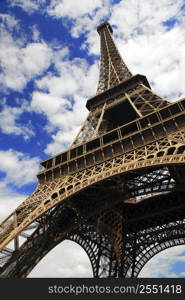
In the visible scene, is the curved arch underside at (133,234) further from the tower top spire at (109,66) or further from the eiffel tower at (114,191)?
the tower top spire at (109,66)

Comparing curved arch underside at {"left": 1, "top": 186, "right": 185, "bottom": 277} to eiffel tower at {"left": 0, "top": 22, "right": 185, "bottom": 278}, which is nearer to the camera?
eiffel tower at {"left": 0, "top": 22, "right": 185, "bottom": 278}

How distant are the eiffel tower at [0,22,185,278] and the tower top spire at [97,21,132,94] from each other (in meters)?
0.32

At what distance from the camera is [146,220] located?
24.4 metres

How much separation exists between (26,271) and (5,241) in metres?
3.04

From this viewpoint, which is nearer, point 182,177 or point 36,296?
→ point 36,296

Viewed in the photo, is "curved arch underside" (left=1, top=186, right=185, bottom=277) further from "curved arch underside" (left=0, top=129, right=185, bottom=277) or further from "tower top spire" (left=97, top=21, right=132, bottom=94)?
"tower top spire" (left=97, top=21, right=132, bottom=94)

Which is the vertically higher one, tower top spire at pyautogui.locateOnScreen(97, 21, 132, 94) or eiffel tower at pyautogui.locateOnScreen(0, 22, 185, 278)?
tower top spire at pyautogui.locateOnScreen(97, 21, 132, 94)

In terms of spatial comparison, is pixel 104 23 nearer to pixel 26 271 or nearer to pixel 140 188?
pixel 140 188

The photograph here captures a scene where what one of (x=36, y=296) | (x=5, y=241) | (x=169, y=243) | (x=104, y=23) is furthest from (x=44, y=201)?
(x=104, y=23)

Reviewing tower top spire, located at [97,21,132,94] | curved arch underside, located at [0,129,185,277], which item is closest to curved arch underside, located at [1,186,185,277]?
curved arch underside, located at [0,129,185,277]

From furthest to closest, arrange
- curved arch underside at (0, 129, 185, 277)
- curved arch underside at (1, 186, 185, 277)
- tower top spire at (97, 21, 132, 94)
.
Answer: tower top spire at (97, 21, 132, 94), curved arch underside at (1, 186, 185, 277), curved arch underside at (0, 129, 185, 277)

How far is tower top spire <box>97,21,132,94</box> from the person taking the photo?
93.1ft

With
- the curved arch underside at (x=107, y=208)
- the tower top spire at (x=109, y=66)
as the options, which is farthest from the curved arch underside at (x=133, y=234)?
the tower top spire at (x=109, y=66)

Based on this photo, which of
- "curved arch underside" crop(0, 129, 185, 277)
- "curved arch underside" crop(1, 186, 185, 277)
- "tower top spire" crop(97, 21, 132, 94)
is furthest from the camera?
"tower top spire" crop(97, 21, 132, 94)
